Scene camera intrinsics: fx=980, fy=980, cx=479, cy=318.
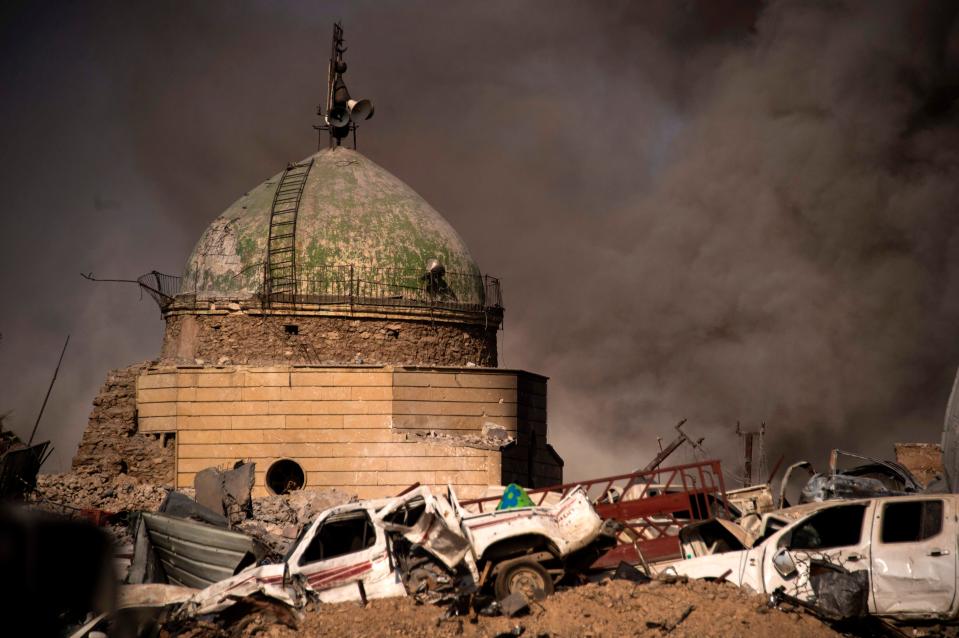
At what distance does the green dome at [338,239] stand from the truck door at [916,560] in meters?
16.3

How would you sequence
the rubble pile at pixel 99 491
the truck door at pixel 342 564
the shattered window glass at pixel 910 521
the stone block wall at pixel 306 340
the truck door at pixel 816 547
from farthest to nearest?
the stone block wall at pixel 306 340 < the rubble pile at pixel 99 491 < the truck door at pixel 342 564 < the truck door at pixel 816 547 < the shattered window glass at pixel 910 521

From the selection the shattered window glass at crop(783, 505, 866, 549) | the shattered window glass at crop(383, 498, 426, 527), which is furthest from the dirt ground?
the shattered window glass at crop(383, 498, 426, 527)

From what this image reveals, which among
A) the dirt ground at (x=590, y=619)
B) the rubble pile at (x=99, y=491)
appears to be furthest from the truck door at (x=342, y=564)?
the rubble pile at (x=99, y=491)

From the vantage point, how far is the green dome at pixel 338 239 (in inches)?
972

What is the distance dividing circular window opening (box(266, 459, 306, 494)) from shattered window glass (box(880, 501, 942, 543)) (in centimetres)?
1465

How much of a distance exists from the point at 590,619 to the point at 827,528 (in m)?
3.10

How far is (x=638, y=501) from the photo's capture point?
45.1 ft

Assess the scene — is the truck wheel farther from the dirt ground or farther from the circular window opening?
the circular window opening

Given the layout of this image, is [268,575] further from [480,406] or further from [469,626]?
[480,406]

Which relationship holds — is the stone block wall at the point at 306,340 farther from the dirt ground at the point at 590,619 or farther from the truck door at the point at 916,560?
the truck door at the point at 916,560

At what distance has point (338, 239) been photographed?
2478 cm

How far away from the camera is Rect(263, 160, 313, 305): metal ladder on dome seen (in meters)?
24.5

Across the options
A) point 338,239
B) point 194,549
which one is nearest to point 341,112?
point 338,239

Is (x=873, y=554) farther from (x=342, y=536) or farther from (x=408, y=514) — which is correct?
(x=342, y=536)
